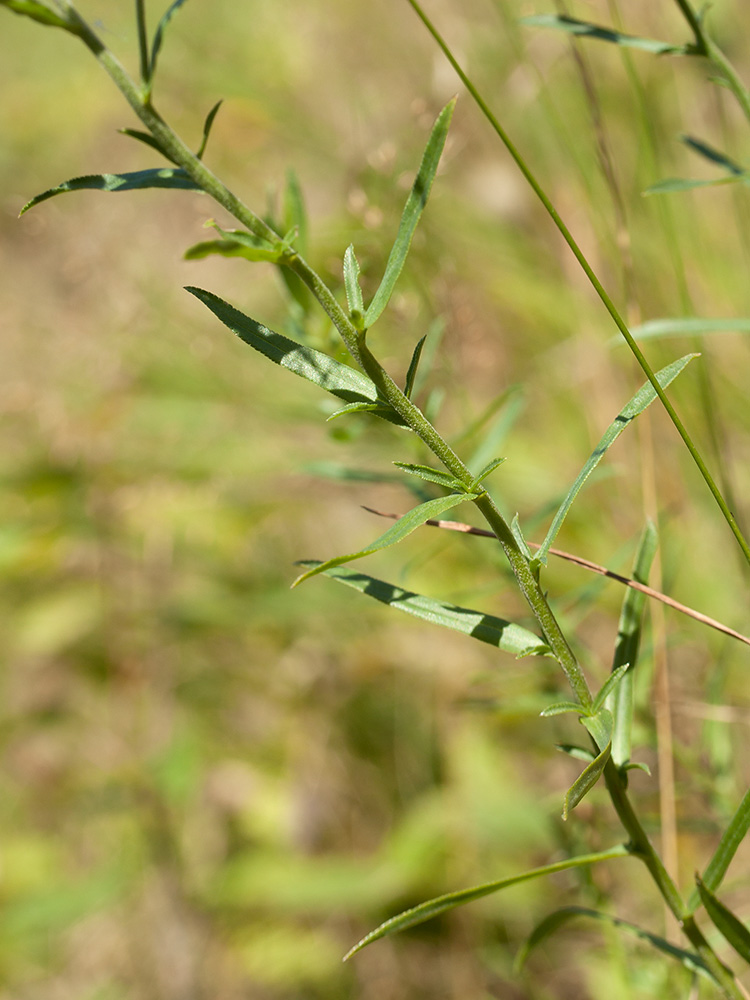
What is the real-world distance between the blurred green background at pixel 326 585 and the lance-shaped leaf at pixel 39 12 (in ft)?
2.43

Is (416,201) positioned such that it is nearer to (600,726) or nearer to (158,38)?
(158,38)

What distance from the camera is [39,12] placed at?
0.47 m

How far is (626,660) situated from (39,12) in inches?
22.4

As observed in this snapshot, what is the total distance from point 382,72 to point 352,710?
7.36ft

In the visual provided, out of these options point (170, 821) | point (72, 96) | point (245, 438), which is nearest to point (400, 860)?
point (170, 821)

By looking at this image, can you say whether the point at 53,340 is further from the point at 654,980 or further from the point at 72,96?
the point at 654,980

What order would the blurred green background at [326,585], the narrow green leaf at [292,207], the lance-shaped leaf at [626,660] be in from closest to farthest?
1. the lance-shaped leaf at [626,660]
2. the narrow green leaf at [292,207]
3. the blurred green background at [326,585]

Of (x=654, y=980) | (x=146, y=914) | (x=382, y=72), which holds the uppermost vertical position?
(x=382, y=72)

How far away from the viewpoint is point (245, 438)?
2.24m

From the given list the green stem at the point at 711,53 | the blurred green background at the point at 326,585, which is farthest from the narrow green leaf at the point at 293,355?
the blurred green background at the point at 326,585

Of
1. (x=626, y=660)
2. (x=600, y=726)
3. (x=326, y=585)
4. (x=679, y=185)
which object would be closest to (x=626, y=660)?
(x=626, y=660)

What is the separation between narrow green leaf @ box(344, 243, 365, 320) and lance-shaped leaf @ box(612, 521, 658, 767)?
0.30 meters

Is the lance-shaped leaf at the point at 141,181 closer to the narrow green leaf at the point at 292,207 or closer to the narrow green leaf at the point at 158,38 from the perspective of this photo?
the narrow green leaf at the point at 158,38

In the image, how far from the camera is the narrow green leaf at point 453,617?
57 centimetres
